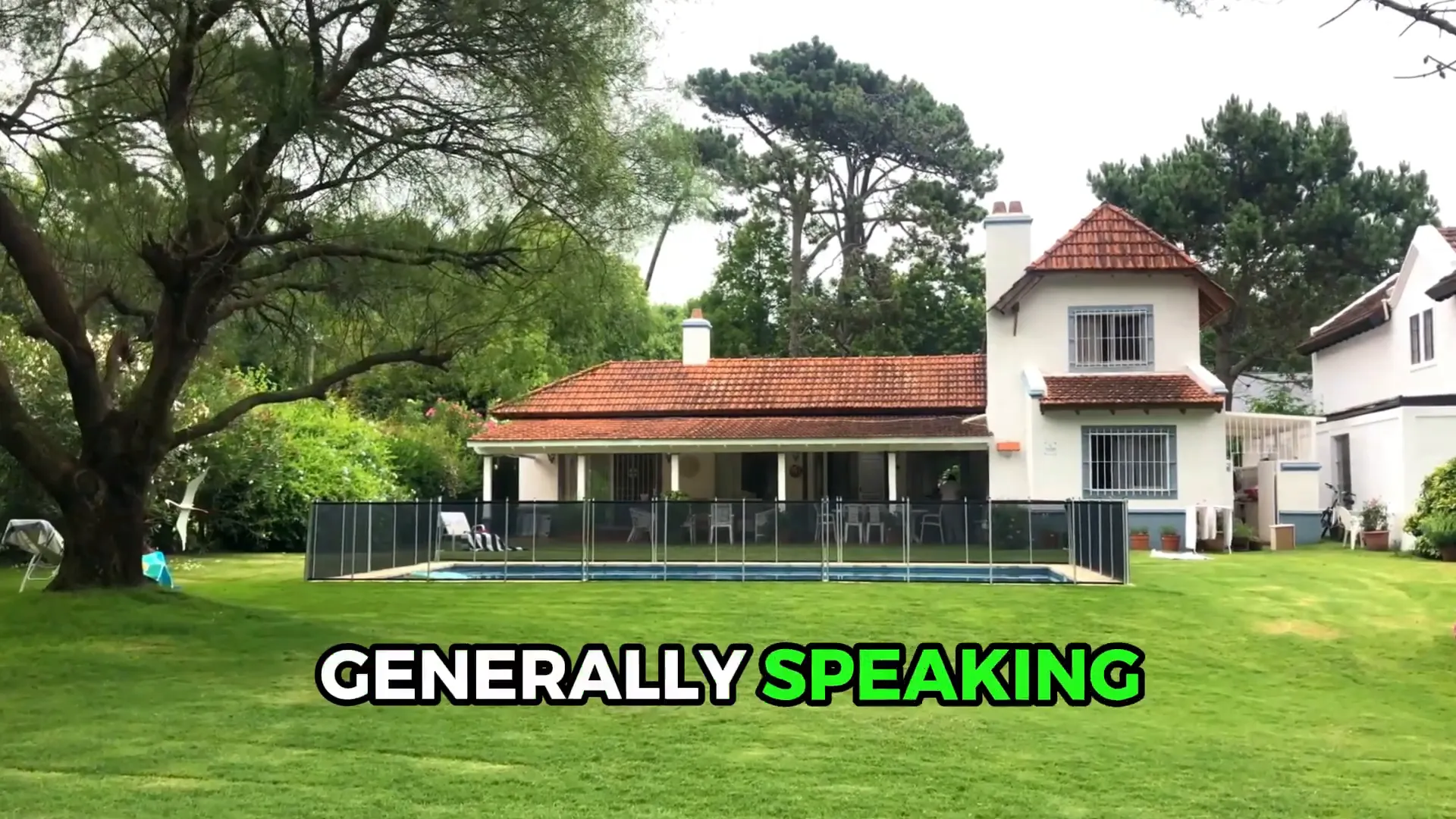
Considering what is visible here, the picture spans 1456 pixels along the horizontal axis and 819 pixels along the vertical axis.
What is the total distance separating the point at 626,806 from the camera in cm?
617

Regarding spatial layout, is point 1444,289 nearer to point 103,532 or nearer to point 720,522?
point 720,522

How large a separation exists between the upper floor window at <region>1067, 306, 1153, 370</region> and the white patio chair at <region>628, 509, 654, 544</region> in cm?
1034

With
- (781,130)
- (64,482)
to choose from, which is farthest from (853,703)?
(781,130)

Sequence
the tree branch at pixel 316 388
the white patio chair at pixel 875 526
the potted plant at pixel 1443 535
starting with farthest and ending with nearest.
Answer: the potted plant at pixel 1443 535 < the white patio chair at pixel 875 526 < the tree branch at pixel 316 388

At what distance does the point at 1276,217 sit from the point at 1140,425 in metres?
17.8

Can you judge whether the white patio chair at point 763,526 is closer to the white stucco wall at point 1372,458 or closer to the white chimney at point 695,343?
the white chimney at point 695,343

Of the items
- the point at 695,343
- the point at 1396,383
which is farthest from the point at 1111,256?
the point at 695,343

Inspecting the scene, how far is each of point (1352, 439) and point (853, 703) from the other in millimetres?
21565

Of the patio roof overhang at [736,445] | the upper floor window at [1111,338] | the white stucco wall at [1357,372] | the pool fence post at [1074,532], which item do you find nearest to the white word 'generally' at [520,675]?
the pool fence post at [1074,532]

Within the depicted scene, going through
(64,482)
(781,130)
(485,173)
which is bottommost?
(64,482)

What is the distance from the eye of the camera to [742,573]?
720 inches

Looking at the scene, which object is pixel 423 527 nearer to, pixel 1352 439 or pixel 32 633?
pixel 32 633

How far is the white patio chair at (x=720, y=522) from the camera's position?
18797mm

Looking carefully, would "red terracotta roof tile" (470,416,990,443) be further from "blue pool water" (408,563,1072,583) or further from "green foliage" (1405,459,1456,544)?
"green foliage" (1405,459,1456,544)
